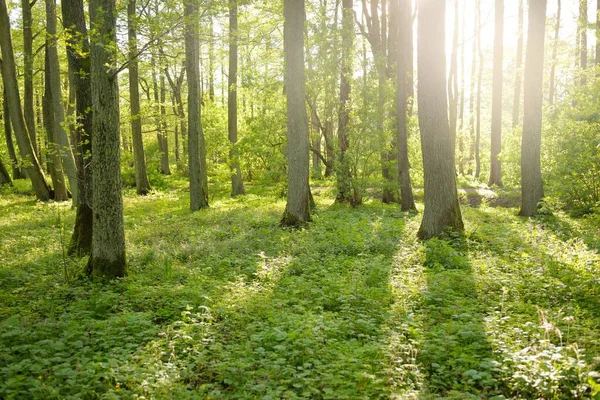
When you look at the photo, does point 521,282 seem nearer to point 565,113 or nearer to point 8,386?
point 8,386

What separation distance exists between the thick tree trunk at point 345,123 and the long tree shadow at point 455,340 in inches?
347

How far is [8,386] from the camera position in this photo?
3.53 metres

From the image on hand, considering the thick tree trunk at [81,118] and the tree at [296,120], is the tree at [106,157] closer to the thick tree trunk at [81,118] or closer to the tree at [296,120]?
the thick tree trunk at [81,118]

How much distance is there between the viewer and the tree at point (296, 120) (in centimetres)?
1144

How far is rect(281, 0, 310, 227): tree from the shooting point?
1144 cm

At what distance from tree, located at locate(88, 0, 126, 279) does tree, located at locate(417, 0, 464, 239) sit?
6.30 metres

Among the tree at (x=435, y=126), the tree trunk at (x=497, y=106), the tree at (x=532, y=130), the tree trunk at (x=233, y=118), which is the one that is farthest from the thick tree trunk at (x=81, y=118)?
the tree trunk at (x=497, y=106)

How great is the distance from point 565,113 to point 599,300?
12.3 meters

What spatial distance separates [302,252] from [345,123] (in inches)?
336

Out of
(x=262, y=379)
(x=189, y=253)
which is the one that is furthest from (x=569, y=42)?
(x=262, y=379)

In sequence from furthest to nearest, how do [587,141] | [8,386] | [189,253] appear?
[587,141], [189,253], [8,386]

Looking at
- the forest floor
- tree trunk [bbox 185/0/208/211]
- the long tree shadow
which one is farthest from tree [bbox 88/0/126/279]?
tree trunk [bbox 185/0/208/211]

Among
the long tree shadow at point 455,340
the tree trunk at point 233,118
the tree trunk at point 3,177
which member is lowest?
the long tree shadow at point 455,340

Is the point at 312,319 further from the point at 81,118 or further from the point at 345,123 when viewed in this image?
the point at 345,123
